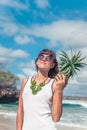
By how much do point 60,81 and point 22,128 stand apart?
48 cm

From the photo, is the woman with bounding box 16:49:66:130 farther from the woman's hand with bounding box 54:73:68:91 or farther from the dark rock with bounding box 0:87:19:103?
the dark rock with bounding box 0:87:19:103

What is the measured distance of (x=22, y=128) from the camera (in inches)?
115

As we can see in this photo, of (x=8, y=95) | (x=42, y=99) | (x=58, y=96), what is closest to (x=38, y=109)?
(x=42, y=99)

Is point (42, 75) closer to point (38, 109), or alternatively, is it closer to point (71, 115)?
point (38, 109)

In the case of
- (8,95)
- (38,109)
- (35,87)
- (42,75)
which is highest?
(8,95)

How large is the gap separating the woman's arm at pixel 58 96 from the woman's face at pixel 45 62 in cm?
22

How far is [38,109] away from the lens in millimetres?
2912

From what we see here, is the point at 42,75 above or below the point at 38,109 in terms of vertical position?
above

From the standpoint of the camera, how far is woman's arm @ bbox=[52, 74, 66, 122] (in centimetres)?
283

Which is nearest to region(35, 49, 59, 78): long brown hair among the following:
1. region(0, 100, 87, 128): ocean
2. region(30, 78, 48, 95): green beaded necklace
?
region(30, 78, 48, 95): green beaded necklace

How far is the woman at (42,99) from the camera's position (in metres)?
2.85

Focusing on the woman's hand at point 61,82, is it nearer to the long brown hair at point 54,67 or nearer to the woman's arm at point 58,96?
the woman's arm at point 58,96

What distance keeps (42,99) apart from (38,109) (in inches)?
3.3

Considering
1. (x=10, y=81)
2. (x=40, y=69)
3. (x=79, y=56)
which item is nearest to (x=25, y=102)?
(x=40, y=69)
